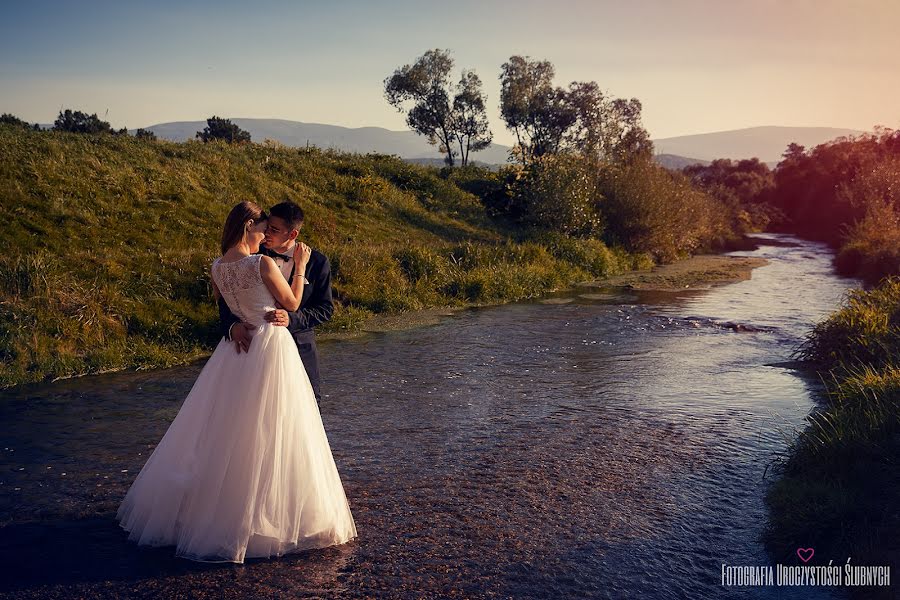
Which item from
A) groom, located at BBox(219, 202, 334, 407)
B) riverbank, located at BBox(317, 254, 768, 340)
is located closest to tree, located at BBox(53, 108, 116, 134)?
riverbank, located at BBox(317, 254, 768, 340)

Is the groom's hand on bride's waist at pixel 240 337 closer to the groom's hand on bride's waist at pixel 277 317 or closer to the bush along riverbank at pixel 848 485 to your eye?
the groom's hand on bride's waist at pixel 277 317

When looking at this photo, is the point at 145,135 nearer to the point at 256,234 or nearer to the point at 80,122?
the point at 80,122

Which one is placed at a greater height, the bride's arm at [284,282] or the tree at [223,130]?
the tree at [223,130]

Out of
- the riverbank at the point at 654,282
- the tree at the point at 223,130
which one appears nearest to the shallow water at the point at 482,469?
the riverbank at the point at 654,282

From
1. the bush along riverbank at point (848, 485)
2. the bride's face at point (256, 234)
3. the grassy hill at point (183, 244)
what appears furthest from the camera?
the grassy hill at point (183, 244)

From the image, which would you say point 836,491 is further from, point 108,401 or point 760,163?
point 760,163

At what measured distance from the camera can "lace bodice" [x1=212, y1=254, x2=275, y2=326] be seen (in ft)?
20.0

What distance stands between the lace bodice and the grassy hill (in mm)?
8143

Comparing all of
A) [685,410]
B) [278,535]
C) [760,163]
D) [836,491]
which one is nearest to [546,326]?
[685,410]

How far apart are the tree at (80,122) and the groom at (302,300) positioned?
32848mm

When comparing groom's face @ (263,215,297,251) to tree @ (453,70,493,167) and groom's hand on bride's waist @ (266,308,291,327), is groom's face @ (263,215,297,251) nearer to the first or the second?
groom's hand on bride's waist @ (266,308,291,327)

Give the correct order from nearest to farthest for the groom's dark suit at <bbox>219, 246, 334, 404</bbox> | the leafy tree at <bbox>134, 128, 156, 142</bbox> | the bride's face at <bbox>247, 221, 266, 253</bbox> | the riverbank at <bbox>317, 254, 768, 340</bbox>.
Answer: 1. the bride's face at <bbox>247, 221, 266, 253</bbox>
2. the groom's dark suit at <bbox>219, 246, 334, 404</bbox>
3. the riverbank at <bbox>317, 254, 768, 340</bbox>
4. the leafy tree at <bbox>134, 128, 156, 142</bbox>

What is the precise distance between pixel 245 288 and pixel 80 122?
35.1 meters

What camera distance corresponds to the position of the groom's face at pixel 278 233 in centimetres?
614
